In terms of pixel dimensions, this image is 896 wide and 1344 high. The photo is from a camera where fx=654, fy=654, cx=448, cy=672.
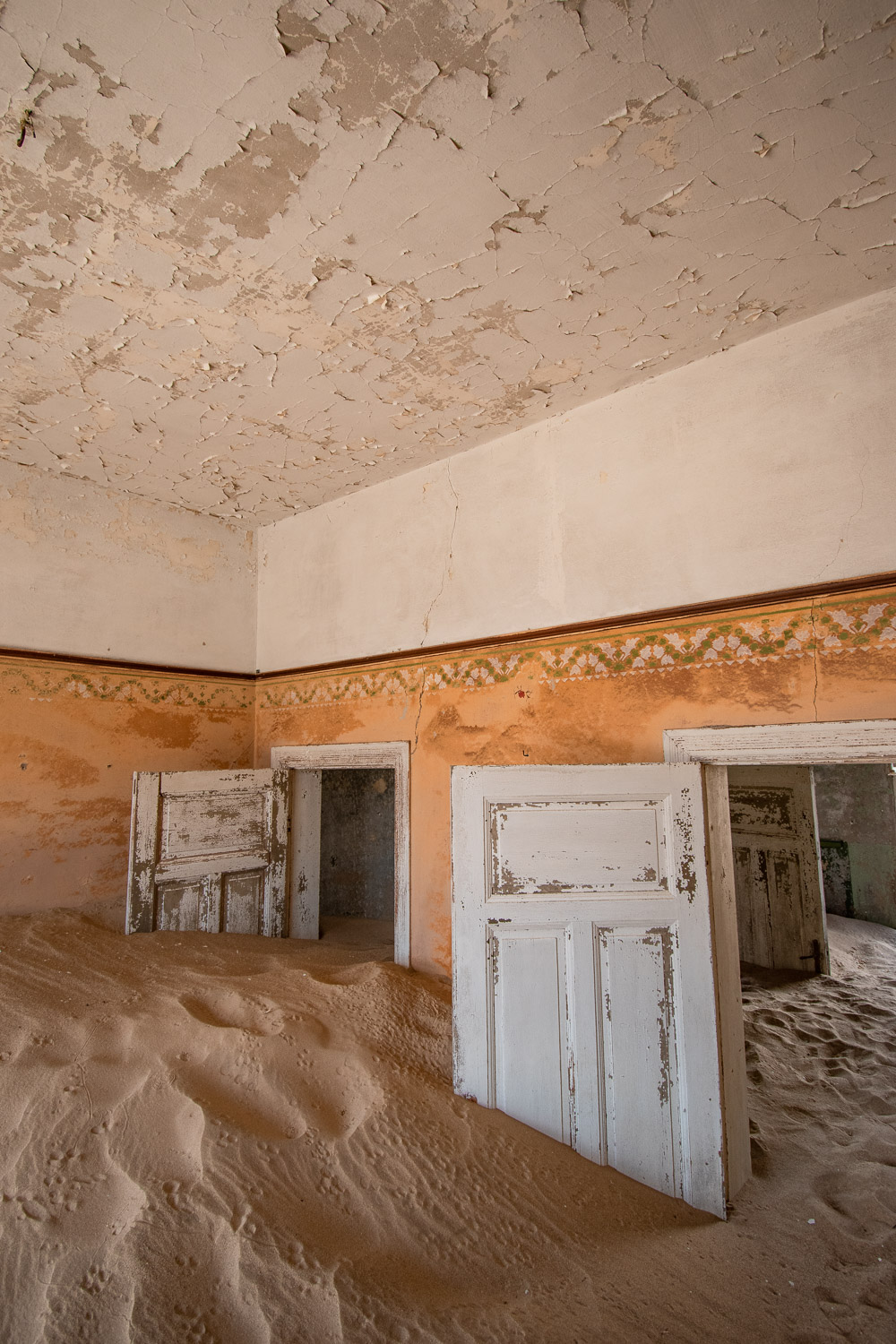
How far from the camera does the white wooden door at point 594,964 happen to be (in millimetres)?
2113

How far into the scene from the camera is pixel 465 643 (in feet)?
11.5

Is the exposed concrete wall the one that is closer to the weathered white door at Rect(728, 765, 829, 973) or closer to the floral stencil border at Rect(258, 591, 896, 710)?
the weathered white door at Rect(728, 765, 829, 973)

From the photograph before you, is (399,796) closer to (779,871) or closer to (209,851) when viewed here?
(209,851)

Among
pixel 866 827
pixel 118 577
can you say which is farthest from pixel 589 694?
pixel 866 827

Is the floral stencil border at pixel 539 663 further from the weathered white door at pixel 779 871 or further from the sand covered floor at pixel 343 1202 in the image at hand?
the weathered white door at pixel 779 871

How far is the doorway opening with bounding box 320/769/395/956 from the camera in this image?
20.5 feet

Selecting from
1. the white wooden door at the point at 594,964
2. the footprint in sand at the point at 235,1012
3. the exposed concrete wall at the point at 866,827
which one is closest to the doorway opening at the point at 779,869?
the exposed concrete wall at the point at 866,827

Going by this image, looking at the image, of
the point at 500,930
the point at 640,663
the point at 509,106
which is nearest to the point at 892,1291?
the point at 500,930

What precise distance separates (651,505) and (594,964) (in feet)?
6.26

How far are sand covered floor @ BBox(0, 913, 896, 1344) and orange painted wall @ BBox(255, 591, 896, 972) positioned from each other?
1.22 meters

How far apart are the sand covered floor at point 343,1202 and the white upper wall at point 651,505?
207cm

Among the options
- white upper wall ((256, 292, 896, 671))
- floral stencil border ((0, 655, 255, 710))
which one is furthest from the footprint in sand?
floral stencil border ((0, 655, 255, 710))

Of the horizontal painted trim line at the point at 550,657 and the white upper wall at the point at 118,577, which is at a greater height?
the white upper wall at the point at 118,577

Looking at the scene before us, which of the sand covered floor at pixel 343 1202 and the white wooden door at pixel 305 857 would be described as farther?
the white wooden door at pixel 305 857
